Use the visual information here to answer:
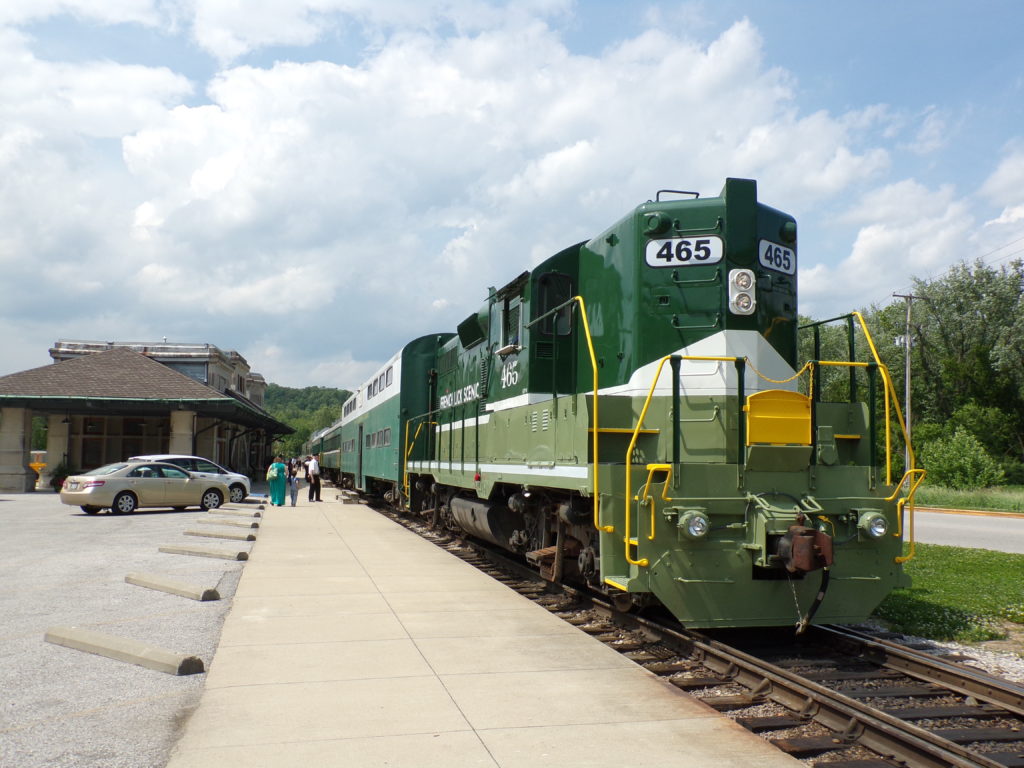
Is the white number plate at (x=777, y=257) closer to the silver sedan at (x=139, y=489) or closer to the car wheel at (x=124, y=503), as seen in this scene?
the silver sedan at (x=139, y=489)

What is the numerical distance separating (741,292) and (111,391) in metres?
26.8

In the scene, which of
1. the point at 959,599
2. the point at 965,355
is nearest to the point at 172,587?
the point at 959,599

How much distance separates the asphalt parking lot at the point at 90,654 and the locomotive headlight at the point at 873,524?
185 inches

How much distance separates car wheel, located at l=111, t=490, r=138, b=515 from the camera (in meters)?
19.1

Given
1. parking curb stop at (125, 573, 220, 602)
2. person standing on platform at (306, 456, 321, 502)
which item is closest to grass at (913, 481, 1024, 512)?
person standing on platform at (306, 456, 321, 502)

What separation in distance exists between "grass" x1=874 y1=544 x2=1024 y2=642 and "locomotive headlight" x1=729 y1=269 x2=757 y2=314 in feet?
10.6

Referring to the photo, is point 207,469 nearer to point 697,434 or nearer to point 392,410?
point 392,410

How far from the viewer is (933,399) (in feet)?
153

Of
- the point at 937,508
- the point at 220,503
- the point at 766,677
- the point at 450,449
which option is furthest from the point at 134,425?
the point at 766,677

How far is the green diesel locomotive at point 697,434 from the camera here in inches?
230

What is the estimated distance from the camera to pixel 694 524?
5.75m

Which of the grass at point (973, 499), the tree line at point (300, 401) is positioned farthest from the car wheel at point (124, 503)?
the tree line at point (300, 401)

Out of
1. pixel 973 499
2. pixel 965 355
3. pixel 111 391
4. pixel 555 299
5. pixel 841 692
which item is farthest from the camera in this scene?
pixel 965 355

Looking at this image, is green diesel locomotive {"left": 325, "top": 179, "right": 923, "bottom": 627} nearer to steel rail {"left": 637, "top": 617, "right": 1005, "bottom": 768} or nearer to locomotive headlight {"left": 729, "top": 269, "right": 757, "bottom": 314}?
locomotive headlight {"left": 729, "top": 269, "right": 757, "bottom": 314}
